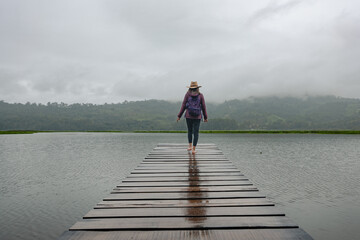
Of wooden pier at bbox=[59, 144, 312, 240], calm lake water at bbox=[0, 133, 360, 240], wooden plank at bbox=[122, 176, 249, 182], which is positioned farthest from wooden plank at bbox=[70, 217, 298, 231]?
calm lake water at bbox=[0, 133, 360, 240]

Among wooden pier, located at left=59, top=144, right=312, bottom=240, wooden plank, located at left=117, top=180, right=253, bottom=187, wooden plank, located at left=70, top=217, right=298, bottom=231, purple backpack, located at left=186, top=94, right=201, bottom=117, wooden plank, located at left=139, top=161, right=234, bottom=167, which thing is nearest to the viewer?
wooden pier, located at left=59, top=144, right=312, bottom=240

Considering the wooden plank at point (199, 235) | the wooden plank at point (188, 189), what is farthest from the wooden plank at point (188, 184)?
the wooden plank at point (199, 235)

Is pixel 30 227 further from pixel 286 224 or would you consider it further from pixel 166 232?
pixel 286 224

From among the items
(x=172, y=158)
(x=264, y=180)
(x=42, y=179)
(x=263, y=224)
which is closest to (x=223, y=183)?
(x=263, y=224)

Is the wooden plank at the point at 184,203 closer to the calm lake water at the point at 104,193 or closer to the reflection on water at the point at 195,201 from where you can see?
the reflection on water at the point at 195,201

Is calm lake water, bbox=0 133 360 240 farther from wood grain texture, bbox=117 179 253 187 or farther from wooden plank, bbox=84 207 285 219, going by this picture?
wooden plank, bbox=84 207 285 219

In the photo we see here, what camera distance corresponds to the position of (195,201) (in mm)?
5918

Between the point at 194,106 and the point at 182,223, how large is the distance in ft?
25.2

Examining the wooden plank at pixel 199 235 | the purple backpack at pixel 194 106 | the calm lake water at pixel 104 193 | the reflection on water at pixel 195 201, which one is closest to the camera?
the wooden plank at pixel 199 235

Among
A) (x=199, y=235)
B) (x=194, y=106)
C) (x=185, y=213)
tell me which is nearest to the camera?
(x=199, y=235)

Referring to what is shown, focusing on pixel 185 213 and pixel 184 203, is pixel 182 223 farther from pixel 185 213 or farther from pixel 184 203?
pixel 184 203

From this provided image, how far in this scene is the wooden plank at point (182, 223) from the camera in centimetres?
440

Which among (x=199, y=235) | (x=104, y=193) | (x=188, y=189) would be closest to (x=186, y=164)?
(x=188, y=189)

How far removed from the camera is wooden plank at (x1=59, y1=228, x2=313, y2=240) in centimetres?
403
